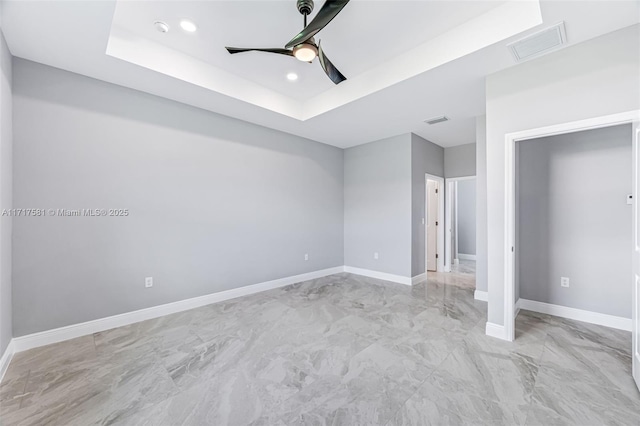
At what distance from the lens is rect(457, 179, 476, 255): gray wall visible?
7891mm

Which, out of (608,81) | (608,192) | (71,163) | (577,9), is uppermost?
(577,9)

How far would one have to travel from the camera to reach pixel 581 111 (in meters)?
2.35

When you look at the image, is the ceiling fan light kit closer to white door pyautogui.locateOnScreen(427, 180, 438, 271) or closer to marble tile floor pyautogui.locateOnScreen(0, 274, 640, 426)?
marble tile floor pyautogui.locateOnScreen(0, 274, 640, 426)

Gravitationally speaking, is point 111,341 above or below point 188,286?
below

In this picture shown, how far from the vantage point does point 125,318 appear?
10.2ft

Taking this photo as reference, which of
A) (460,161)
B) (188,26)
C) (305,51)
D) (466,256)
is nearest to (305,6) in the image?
(305,51)

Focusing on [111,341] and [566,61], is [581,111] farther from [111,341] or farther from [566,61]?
[111,341]

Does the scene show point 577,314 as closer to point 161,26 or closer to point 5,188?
point 161,26

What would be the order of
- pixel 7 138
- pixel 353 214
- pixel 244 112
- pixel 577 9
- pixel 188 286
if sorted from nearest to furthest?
pixel 577 9
pixel 7 138
pixel 188 286
pixel 244 112
pixel 353 214

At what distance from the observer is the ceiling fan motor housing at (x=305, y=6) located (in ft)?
7.08

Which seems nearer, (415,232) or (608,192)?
(608,192)

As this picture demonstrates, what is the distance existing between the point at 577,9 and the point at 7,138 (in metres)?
4.83

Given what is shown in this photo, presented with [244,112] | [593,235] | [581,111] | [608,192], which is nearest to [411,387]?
[581,111]

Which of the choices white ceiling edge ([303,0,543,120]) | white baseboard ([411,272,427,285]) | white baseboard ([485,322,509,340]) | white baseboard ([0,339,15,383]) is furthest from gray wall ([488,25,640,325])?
white baseboard ([0,339,15,383])
